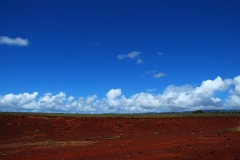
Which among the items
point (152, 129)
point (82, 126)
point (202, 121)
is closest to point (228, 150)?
point (152, 129)

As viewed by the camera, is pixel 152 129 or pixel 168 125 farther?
pixel 168 125

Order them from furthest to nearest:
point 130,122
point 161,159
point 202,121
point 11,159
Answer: point 202,121 < point 130,122 < point 11,159 < point 161,159

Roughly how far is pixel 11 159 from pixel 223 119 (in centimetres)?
4716

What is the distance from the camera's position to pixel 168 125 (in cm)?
4397

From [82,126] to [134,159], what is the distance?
27.9m

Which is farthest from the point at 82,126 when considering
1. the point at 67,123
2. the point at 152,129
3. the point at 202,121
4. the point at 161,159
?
the point at 161,159

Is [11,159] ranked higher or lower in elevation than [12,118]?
Answer: lower

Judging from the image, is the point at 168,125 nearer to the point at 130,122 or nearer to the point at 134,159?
the point at 130,122

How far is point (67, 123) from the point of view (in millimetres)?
41500

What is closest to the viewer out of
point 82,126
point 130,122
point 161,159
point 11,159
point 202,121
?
point 161,159

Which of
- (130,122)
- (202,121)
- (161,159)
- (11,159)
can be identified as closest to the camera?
(161,159)

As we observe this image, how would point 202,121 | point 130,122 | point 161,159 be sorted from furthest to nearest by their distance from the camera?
point 202,121 < point 130,122 < point 161,159

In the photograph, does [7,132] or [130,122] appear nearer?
[7,132]

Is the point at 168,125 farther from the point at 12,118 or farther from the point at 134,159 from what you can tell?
the point at 134,159
